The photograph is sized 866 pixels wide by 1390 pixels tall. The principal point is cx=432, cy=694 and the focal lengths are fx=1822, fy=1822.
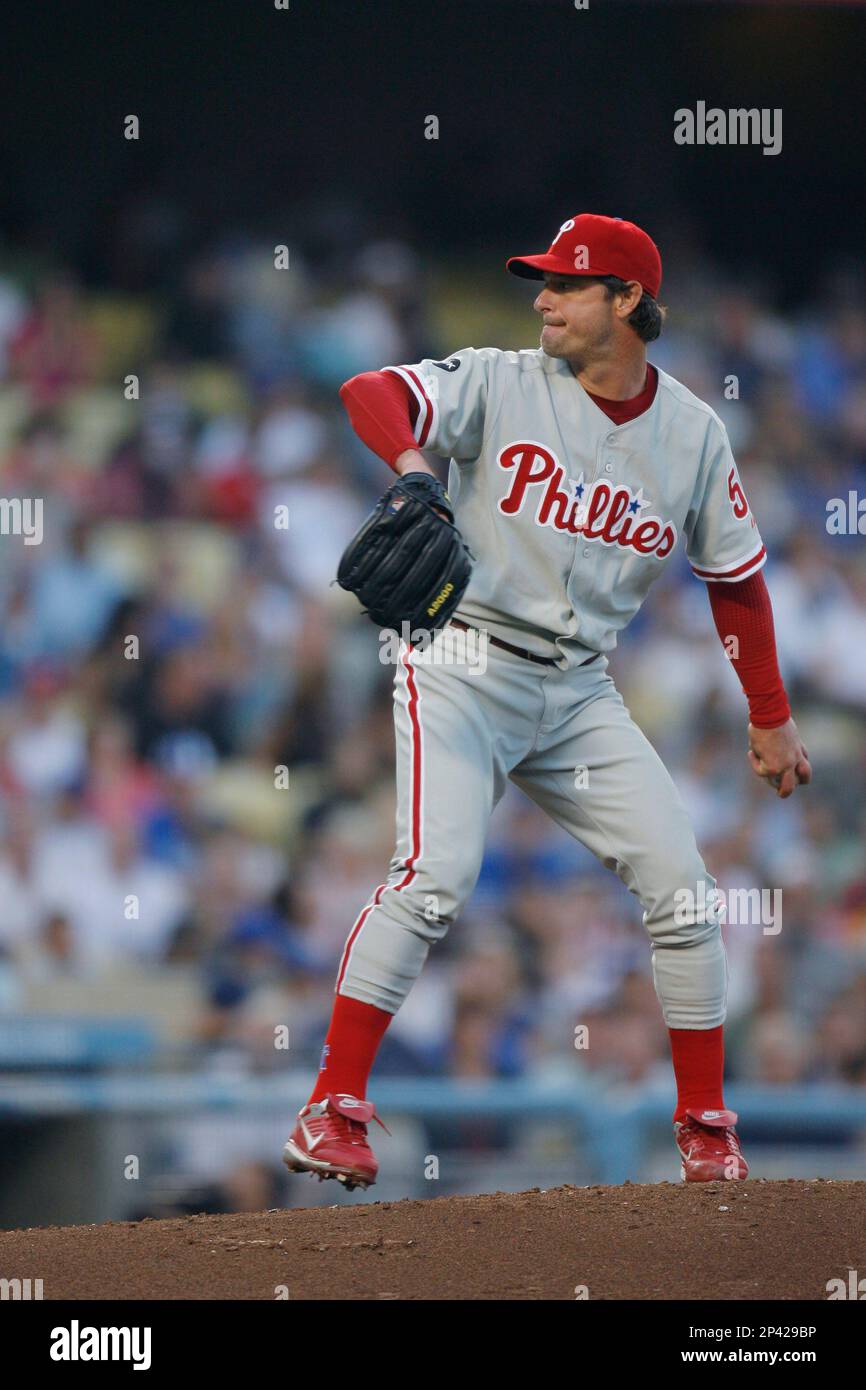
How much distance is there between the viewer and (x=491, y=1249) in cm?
295

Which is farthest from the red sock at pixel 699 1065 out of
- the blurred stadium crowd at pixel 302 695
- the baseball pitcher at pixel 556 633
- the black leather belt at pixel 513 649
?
the blurred stadium crowd at pixel 302 695

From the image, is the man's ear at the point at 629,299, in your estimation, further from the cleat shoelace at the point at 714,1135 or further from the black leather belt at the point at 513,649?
the cleat shoelace at the point at 714,1135

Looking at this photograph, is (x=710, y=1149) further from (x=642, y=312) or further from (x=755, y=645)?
(x=642, y=312)

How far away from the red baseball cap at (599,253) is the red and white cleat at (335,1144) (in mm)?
1535

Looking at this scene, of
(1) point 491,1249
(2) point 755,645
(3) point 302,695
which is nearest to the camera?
(1) point 491,1249

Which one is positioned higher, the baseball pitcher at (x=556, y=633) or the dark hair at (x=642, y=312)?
the dark hair at (x=642, y=312)

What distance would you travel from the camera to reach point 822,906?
670 cm

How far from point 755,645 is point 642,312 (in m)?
0.70

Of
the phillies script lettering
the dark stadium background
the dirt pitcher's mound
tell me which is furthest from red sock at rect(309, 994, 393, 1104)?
the dark stadium background

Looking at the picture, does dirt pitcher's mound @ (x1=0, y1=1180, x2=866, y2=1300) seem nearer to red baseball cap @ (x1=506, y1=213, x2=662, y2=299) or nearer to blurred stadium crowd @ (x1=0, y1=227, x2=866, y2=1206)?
red baseball cap @ (x1=506, y1=213, x2=662, y2=299)

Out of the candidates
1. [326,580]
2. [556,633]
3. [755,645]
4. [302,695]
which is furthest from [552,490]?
[326,580]

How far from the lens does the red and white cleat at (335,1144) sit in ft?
10.1

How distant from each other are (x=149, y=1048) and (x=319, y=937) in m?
1.09

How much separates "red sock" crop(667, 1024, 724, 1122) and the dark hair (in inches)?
51.9
